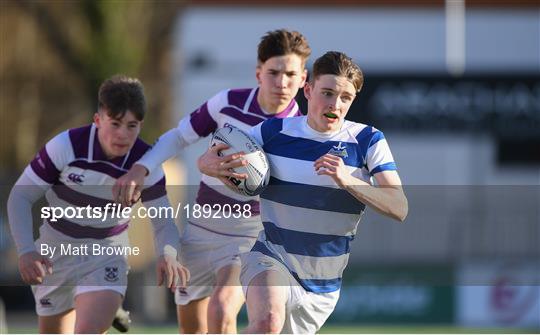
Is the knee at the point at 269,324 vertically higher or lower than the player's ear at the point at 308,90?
lower

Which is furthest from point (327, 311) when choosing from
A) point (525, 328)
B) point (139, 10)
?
point (139, 10)

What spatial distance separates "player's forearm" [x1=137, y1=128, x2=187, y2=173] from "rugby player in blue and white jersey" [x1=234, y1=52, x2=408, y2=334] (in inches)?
32.9

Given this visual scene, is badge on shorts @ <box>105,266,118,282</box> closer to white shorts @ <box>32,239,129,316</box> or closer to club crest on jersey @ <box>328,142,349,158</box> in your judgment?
white shorts @ <box>32,239,129,316</box>

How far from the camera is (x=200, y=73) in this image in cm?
1822

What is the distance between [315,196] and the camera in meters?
6.52

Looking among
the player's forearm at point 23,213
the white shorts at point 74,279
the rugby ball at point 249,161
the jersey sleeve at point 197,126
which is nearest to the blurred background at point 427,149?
the jersey sleeve at point 197,126

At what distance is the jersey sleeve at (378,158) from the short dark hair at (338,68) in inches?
11.8

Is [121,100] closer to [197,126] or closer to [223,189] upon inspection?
[197,126]

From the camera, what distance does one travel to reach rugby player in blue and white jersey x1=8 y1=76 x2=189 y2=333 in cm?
712

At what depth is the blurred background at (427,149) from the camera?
15.4 metres

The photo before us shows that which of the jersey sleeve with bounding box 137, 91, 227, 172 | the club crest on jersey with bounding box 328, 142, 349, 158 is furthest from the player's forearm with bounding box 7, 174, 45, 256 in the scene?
the club crest on jersey with bounding box 328, 142, 349, 158

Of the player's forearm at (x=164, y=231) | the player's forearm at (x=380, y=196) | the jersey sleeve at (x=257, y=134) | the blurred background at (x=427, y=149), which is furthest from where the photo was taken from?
the blurred background at (x=427, y=149)

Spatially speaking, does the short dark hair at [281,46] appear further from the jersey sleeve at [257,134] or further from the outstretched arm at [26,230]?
the outstretched arm at [26,230]

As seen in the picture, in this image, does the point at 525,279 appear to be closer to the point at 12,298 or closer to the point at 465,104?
the point at 465,104
